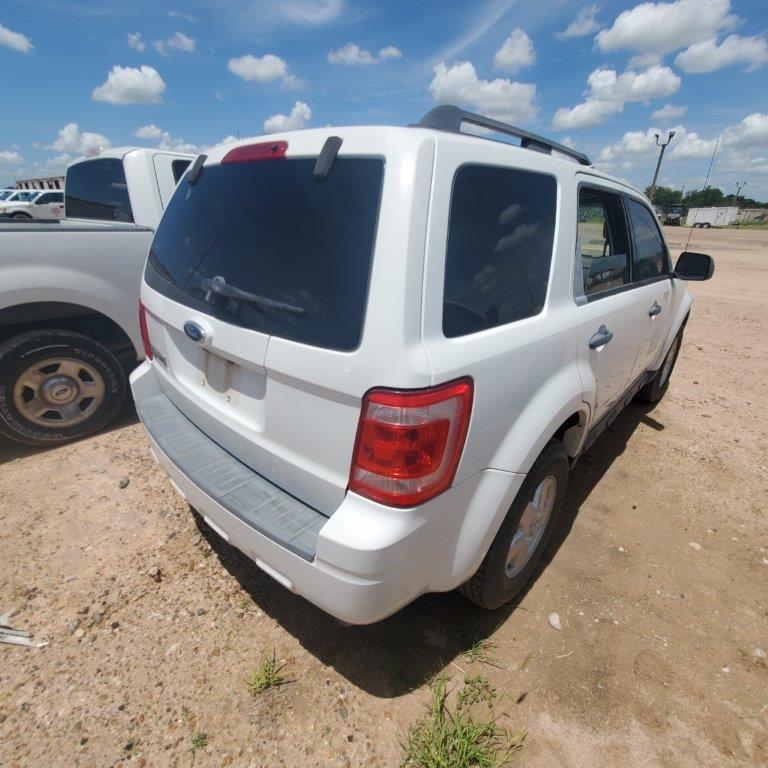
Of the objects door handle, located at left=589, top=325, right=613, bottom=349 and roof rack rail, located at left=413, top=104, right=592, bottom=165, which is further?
door handle, located at left=589, top=325, right=613, bottom=349

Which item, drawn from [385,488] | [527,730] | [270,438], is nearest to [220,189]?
[270,438]

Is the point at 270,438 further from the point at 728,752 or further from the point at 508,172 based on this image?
the point at 728,752

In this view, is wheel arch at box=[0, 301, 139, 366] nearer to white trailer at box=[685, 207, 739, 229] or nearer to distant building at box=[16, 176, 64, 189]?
distant building at box=[16, 176, 64, 189]

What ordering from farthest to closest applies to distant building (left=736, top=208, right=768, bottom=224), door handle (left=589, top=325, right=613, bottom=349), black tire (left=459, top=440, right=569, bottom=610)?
1. distant building (left=736, top=208, right=768, bottom=224)
2. door handle (left=589, top=325, right=613, bottom=349)
3. black tire (left=459, top=440, right=569, bottom=610)

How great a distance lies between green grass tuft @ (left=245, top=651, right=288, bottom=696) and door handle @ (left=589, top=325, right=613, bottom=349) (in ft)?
6.38

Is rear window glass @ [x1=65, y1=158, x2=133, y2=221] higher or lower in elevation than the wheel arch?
higher

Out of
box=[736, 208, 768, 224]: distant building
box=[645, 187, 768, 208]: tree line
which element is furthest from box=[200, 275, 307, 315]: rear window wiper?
box=[645, 187, 768, 208]: tree line

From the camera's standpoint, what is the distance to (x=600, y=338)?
2.15 metres

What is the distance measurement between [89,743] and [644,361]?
364 cm

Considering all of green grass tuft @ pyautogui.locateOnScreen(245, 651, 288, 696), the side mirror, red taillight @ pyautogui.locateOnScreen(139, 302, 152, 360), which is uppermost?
→ the side mirror

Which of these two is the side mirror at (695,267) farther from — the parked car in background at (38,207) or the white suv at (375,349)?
the parked car in background at (38,207)

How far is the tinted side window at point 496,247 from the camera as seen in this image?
1407 mm

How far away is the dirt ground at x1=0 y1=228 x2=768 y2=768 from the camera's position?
5.40 feet

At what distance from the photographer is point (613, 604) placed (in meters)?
2.24
